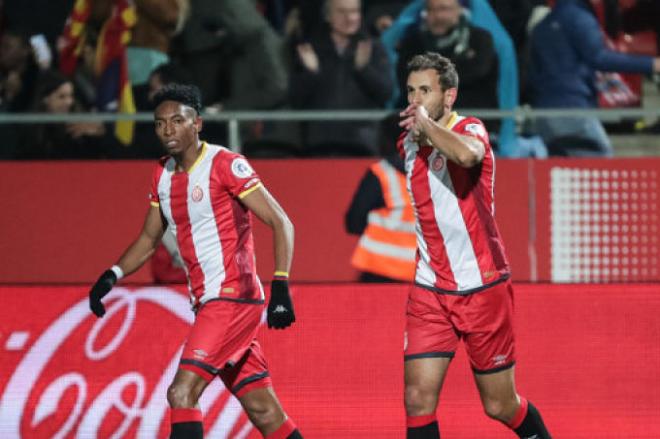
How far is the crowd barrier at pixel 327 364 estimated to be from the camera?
7617 millimetres

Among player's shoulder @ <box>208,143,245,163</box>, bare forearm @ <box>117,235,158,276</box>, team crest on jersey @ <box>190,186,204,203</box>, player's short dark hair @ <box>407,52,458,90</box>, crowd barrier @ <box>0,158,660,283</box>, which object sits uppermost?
player's short dark hair @ <box>407,52,458,90</box>

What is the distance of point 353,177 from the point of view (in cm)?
1079

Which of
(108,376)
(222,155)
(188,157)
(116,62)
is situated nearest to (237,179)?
(222,155)

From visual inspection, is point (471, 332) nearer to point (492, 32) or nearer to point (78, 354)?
point (78, 354)

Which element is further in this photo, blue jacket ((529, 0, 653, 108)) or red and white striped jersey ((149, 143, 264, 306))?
blue jacket ((529, 0, 653, 108))

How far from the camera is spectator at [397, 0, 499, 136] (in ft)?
34.6

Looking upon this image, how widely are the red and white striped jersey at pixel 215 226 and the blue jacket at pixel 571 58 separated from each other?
4.55 m

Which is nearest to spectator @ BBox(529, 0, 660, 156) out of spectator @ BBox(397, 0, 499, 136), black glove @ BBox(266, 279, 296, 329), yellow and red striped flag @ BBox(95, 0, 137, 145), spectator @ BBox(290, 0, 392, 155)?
spectator @ BBox(397, 0, 499, 136)

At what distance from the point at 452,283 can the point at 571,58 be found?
4.53 meters

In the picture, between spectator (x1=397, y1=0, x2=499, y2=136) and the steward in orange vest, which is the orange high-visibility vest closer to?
the steward in orange vest

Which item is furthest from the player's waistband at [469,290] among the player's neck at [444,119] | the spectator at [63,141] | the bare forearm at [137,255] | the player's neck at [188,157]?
the spectator at [63,141]

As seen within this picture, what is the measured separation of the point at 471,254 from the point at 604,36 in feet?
15.8

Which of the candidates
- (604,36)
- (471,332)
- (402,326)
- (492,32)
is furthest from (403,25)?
(471,332)

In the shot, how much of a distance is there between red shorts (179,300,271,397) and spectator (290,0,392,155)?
3.99m
